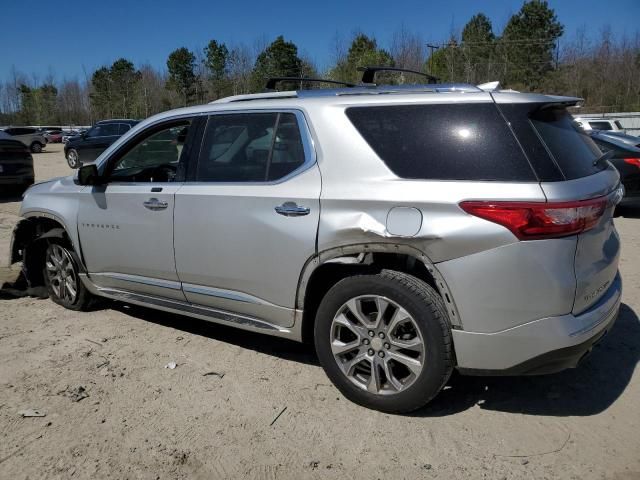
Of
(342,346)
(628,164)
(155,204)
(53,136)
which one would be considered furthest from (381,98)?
(53,136)

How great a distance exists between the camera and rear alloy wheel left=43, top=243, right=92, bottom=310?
192 inches

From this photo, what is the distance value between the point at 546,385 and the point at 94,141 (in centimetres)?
2125

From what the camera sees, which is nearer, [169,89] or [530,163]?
[530,163]

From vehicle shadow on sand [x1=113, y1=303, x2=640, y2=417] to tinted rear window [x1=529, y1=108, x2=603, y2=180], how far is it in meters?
1.38

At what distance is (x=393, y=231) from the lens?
2955mm

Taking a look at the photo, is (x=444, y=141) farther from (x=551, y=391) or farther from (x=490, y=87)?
(x=551, y=391)

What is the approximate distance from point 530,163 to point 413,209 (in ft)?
2.05

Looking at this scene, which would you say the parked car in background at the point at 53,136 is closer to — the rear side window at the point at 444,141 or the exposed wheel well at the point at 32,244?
the exposed wheel well at the point at 32,244

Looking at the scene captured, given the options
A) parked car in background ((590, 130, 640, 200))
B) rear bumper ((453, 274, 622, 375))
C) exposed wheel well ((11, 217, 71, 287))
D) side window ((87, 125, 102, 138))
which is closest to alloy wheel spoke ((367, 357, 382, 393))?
rear bumper ((453, 274, 622, 375))

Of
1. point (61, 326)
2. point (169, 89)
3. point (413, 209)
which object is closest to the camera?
point (413, 209)

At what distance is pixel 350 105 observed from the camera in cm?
330

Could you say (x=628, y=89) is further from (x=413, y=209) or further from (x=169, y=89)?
(x=413, y=209)

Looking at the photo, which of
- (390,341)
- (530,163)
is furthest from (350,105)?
(390,341)

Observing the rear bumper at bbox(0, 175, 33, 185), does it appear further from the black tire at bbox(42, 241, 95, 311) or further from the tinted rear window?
the tinted rear window
